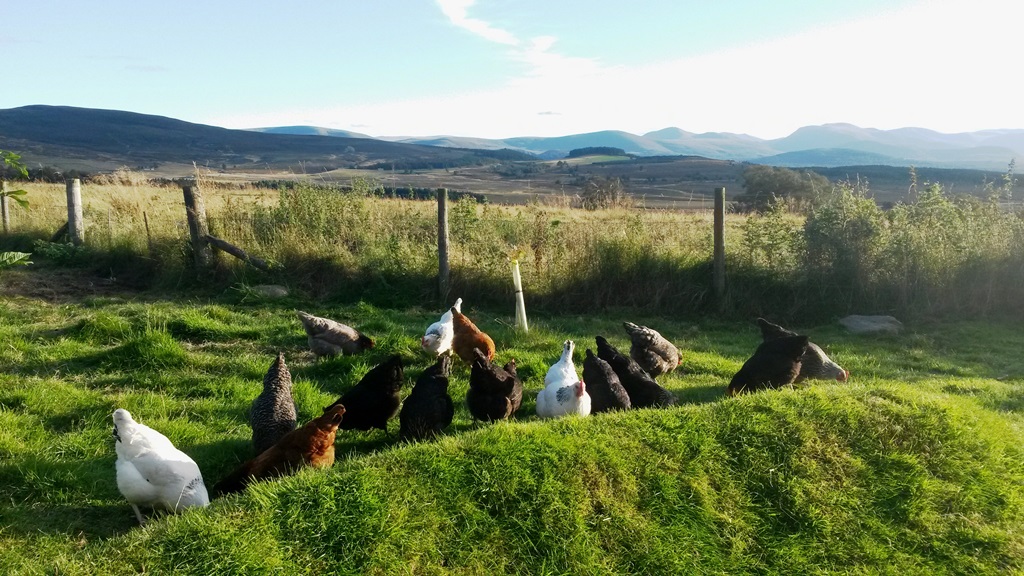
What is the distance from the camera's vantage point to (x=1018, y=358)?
9055 mm

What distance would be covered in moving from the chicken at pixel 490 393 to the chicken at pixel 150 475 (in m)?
2.44

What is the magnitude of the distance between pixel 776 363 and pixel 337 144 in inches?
5436

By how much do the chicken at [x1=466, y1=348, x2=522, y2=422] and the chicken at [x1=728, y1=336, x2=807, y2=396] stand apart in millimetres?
2439

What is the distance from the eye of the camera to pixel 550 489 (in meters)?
4.23

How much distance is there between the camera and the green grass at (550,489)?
12.0 ft

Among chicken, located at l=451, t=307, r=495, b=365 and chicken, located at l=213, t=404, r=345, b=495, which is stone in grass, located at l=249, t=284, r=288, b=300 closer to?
chicken, located at l=451, t=307, r=495, b=365

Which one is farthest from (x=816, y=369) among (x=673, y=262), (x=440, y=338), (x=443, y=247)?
(x=443, y=247)

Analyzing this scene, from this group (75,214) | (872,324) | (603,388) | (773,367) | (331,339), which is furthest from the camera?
(75,214)

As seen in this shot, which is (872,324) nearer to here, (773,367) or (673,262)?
(673,262)

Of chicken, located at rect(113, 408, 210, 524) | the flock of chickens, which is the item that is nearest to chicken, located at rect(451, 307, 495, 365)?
the flock of chickens

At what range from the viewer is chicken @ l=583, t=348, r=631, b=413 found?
584 cm

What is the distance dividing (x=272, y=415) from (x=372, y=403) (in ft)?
2.82

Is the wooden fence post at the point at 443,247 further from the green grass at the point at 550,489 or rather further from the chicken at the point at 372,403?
Result: the chicken at the point at 372,403

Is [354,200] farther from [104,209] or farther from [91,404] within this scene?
[91,404]
